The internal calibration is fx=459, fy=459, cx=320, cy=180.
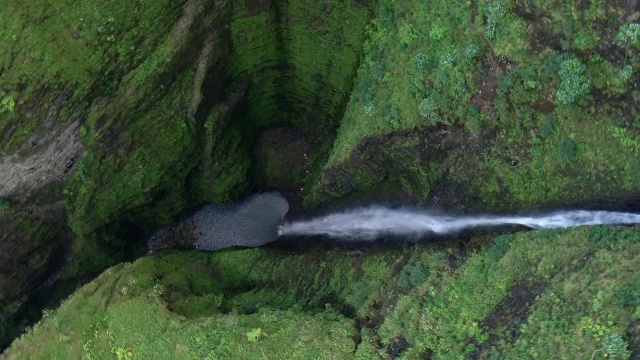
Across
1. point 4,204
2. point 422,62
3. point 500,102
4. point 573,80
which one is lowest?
point 4,204

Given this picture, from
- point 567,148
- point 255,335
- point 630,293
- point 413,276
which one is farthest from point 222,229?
point 630,293

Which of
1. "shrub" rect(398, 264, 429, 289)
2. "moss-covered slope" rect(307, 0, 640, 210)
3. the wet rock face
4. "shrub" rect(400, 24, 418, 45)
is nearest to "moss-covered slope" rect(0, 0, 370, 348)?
the wet rock face

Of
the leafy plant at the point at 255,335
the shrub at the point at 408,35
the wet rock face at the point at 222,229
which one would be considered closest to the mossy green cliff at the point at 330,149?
the leafy plant at the point at 255,335

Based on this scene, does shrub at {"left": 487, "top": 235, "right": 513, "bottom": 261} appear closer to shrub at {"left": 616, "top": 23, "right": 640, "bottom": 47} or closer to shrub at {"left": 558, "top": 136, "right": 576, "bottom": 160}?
shrub at {"left": 558, "top": 136, "right": 576, "bottom": 160}

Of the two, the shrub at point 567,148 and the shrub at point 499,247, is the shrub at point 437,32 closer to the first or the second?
the shrub at point 567,148

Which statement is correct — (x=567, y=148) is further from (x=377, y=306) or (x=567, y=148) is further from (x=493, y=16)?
(x=377, y=306)

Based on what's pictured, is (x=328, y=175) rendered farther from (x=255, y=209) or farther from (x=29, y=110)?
(x=29, y=110)

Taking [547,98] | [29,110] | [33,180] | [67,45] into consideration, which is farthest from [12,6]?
[547,98]
